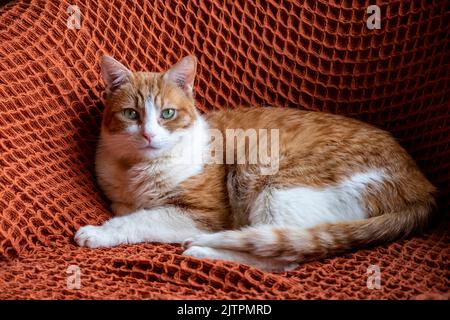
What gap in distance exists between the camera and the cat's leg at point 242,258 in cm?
128

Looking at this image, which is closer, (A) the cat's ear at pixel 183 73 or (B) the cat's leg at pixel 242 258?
(B) the cat's leg at pixel 242 258

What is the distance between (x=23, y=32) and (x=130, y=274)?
857 mm

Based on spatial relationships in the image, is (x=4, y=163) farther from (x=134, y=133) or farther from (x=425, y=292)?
(x=425, y=292)

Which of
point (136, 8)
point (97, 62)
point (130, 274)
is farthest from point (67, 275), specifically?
point (136, 8)

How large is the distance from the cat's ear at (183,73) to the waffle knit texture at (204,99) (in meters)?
0.20

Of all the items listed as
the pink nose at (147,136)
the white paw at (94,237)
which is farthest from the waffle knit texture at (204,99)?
the pink nose at (147,136)

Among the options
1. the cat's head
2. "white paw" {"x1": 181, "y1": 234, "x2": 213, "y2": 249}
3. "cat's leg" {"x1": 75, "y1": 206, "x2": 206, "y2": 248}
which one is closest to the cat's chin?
the cat's head

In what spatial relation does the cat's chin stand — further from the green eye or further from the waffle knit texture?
the waffle knit texture

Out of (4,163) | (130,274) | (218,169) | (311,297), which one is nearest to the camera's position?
(311,297)

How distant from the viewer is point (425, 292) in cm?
112

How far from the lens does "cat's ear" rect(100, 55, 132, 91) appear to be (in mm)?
1527

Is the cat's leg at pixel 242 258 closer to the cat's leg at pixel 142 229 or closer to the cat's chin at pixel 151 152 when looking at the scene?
the cat's leg at pixel 142 229

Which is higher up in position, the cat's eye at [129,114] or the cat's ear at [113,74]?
the cat's ear at [113,74]

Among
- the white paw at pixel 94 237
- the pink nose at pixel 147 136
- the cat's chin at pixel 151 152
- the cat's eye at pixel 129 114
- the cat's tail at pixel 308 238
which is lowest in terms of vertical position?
the white paw at pixel 94 237
